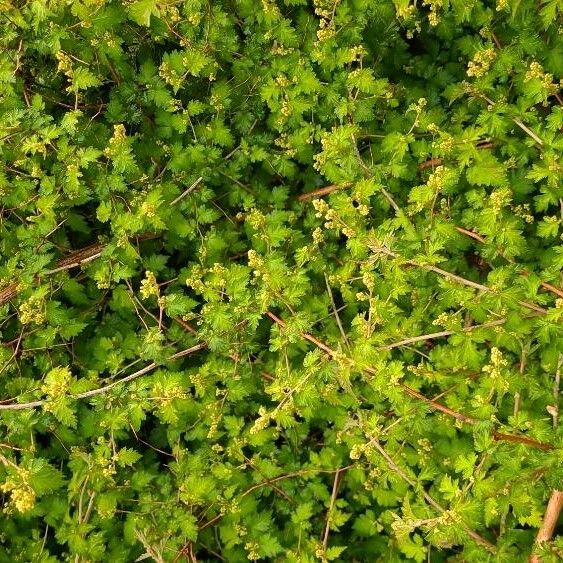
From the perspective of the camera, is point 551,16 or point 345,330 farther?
point 345,330

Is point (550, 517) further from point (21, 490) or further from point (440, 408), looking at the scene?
point (21, 490)

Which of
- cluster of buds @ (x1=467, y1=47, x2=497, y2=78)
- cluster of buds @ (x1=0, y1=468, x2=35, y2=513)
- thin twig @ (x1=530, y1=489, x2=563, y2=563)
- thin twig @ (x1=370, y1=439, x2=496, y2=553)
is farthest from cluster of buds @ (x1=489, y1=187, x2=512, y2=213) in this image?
cluster of buds @ (x1=0, y1=468, x2=35, y2=513)

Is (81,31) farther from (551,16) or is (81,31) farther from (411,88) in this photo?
(551,16)

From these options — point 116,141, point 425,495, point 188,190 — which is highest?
point 116,141

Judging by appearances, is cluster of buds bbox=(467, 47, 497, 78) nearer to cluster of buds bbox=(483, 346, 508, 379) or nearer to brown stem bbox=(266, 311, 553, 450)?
cluster of buds bbox=(483, 346, 508, 379)

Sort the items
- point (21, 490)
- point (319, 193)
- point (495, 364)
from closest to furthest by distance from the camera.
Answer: point (21, 490), point (495, 364), point (319, 193)

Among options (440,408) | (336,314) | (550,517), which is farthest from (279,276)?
(550,517)

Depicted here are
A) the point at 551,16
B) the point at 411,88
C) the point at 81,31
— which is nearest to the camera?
the point at 551,16

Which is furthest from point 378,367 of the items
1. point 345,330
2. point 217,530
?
point 217,530

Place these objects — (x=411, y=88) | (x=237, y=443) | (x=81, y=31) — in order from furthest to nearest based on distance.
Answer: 1. (x=411, y=88)
2. (x=237, y=443)
3. (x=81, y=31)
